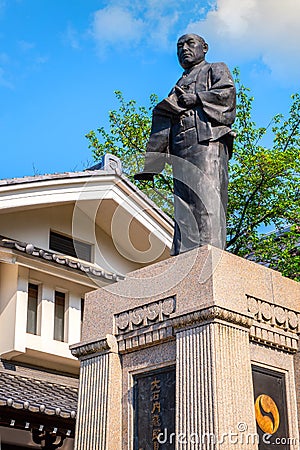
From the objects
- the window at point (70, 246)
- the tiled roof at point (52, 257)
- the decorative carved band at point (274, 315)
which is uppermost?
the window at point (70, 246)

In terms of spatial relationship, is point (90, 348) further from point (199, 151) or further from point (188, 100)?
point (188, 100)

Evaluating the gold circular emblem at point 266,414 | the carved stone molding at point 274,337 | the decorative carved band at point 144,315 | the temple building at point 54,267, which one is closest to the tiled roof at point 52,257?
the temple building at point 54,267

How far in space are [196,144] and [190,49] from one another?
3.72 feet

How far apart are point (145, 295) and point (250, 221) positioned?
1253 centimetres

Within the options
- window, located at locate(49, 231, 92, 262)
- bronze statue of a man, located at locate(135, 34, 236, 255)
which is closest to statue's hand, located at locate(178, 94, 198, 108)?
bronze statue of a man, located at locate(135, 34, 236, 255)

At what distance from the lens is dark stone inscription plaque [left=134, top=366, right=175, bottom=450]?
6066mm

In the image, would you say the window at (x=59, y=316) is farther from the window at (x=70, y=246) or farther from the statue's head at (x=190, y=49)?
the statue's head at (x=190, y=49)

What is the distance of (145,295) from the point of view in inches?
264

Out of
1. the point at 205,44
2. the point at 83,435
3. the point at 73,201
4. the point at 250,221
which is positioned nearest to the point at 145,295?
the point at 83,435

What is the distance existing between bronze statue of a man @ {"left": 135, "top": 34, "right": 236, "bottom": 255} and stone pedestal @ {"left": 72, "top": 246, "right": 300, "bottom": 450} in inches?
20.9

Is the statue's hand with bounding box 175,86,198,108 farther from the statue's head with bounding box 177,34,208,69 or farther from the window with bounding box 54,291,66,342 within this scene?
the window with bounding box 54,291,66,342

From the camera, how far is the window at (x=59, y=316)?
1384 cm

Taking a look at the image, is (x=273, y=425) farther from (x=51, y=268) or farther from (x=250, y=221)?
(x=250, y=221)

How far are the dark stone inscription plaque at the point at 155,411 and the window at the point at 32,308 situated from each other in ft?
24.3
